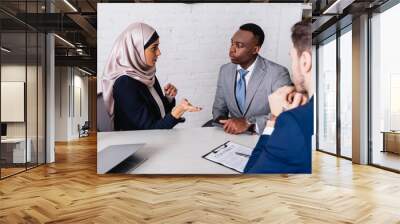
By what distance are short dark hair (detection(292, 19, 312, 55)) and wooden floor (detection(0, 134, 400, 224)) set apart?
2.20 meters

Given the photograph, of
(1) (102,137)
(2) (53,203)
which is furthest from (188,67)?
(2) (53,203)

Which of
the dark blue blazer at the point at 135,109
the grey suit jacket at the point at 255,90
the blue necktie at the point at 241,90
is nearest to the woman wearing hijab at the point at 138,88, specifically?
the dark blue blazer at the point at 135,109

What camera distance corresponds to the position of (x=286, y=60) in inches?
256

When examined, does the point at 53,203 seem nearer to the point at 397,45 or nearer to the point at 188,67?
the point at 188,67

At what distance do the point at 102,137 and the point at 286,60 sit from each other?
332cm

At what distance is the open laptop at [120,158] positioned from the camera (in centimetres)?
643

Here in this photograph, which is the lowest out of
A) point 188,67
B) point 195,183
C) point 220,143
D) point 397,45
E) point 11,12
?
point 195,183

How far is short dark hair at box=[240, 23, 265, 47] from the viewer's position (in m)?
6.55

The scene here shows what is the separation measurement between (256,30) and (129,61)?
220 cm

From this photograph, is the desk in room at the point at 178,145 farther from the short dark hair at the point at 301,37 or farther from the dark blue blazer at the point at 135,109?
the short dark hair at the point at 301,37

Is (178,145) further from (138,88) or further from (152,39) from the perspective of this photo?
(152,39)

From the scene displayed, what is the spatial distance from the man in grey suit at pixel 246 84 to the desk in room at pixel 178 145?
0.81 feet

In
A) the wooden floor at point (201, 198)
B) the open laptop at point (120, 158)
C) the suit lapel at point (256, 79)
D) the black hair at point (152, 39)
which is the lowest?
the wooden floor at point (201, 198)

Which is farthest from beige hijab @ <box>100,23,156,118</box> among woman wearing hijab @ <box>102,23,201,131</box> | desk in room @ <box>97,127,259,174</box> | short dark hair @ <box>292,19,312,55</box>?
short dark hair @ <box>292,19,312,55</box>
